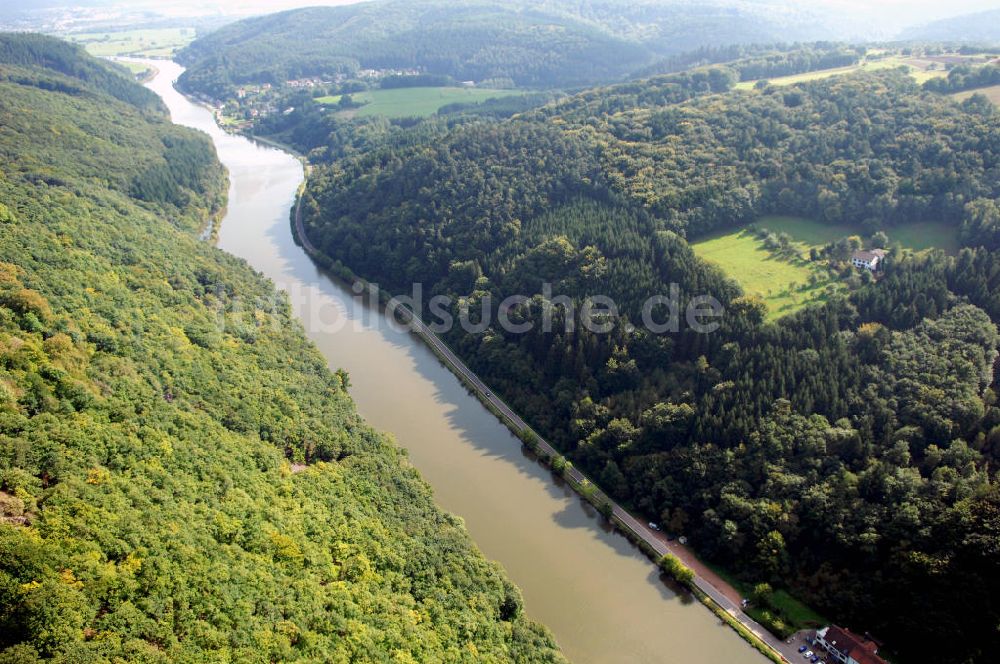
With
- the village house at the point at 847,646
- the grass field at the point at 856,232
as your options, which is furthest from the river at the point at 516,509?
the grass field at the point at 856,232

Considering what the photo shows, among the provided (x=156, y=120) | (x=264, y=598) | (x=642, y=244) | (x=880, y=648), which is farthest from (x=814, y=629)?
(x=156, y=120)

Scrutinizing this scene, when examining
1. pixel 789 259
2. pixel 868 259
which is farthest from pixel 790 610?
pixel 868 259

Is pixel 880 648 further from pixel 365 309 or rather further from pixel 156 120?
pixel 156 120

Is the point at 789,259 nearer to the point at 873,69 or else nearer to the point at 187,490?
the point at 873,69

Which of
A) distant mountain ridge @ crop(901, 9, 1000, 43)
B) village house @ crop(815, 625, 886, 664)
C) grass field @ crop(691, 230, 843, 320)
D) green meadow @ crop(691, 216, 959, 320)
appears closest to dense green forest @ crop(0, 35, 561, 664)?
village house @ crop(815, 625, 886, 664)

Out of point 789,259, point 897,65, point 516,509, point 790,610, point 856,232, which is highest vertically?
point 897,65

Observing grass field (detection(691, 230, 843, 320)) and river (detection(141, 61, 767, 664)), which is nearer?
river (detection(141, 61, 767, 664))

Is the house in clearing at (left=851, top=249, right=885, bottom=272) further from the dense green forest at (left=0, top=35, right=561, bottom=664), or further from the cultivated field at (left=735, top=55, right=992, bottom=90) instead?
the dense green forest at (left=0, top=35, right=561, bottom=664)
